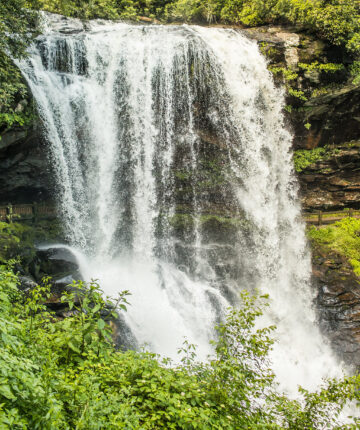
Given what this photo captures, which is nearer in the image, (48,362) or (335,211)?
(48,362)

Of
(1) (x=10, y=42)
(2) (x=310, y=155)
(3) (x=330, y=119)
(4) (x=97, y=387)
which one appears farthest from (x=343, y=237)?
(1) (x=10, y=42)

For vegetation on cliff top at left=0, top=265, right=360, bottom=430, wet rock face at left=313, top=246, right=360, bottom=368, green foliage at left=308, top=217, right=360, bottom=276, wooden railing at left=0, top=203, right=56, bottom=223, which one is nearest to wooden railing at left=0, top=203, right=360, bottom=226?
wooden railing at left=0, top=203, right=56, bottom=223

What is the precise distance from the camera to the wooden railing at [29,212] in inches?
434

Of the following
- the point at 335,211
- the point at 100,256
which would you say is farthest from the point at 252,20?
A: the point at 100,256

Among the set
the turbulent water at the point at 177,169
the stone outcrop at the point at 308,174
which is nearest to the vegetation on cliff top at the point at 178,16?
the stone outcrop at the point at 308,174

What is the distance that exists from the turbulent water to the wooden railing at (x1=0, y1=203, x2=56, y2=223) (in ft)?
2.89

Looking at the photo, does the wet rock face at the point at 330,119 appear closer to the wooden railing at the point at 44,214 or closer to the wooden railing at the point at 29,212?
the wooden railing at the point at 44,214

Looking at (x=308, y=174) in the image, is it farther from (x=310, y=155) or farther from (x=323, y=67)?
(x=323, y=67)

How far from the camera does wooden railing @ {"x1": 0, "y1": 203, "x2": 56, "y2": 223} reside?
36.2ft

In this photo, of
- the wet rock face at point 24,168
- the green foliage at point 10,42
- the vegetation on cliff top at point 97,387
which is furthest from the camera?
the wet rock face at point 24,168

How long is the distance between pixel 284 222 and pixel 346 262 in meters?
2.72

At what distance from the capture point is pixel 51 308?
779cm

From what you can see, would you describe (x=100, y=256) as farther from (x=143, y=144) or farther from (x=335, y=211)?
(x=335, y=211)

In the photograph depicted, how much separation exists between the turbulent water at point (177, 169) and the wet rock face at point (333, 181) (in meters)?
1.96
